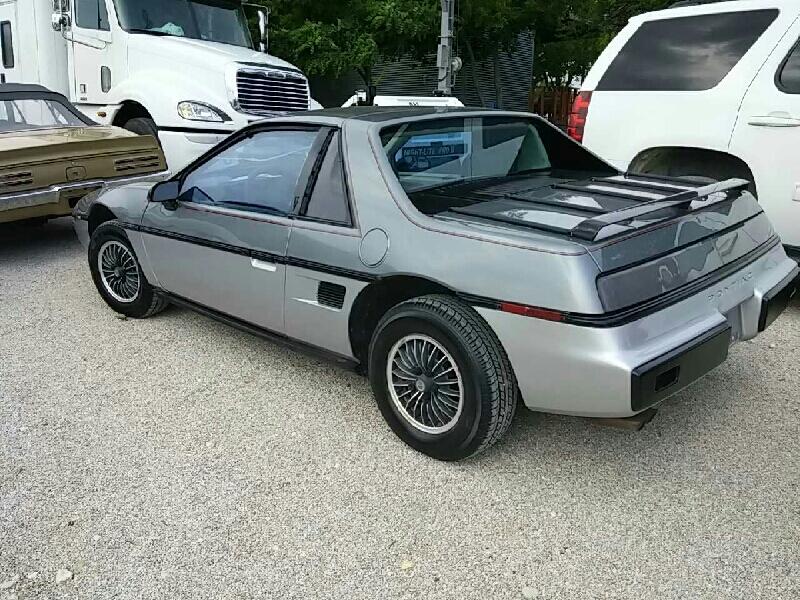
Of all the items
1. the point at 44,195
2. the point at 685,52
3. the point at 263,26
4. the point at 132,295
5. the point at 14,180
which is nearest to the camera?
the point at 132,295

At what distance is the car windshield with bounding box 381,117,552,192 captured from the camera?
348cm

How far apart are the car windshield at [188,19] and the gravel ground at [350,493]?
614 centimetres

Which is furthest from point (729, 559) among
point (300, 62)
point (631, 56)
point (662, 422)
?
point (300, 62)

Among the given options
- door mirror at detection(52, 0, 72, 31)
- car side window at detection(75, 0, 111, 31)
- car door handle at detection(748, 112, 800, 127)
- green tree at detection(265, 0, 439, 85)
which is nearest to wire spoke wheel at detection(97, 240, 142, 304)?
car door handle at detection(748, 112, 800, 127)

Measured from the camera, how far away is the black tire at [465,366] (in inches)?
113

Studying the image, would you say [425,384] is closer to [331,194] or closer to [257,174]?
[331,194]

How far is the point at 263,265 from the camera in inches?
146

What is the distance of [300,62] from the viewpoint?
43.3 ft

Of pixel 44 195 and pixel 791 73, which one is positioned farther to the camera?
pixel 44 195

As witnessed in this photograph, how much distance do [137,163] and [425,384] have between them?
5.18 m

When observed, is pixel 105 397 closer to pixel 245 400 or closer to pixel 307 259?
pixel 245 400

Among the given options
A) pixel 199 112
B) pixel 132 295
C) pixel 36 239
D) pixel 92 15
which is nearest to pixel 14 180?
pixel 36 239

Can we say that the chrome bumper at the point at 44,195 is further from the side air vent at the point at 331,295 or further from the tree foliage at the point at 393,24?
the tree foliage at the point at 393,24

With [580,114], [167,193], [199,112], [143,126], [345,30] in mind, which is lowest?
[167,193]
